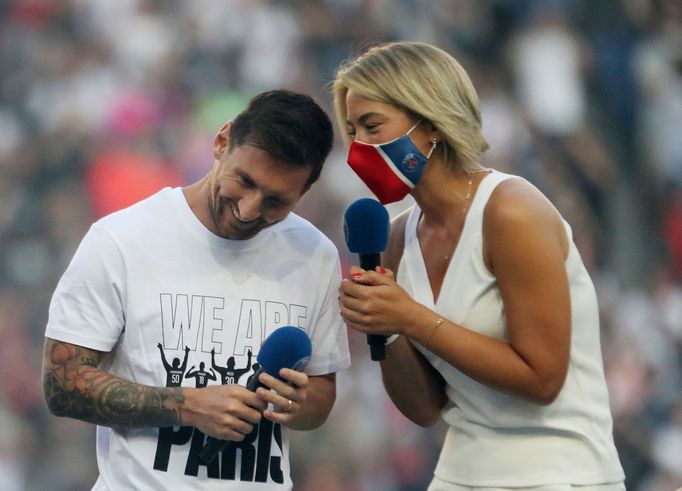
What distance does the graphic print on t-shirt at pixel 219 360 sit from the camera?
2277mm

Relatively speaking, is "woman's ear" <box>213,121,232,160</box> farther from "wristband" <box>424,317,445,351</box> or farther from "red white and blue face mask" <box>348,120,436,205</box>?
"wristband" <box>424,317,445,351</box>

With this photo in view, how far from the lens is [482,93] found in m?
5.77

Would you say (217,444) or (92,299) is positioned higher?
(92,299)

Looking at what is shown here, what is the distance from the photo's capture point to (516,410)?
2.31 m

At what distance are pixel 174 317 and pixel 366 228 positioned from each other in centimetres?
43

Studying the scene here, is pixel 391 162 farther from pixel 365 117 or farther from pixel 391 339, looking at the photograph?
pixel 391 339

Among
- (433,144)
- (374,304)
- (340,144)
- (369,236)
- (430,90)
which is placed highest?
(340,144)

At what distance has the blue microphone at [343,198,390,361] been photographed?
2240mm

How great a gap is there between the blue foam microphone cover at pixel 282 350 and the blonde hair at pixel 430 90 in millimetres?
532

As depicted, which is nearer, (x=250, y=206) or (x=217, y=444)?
(x=217, y=444)

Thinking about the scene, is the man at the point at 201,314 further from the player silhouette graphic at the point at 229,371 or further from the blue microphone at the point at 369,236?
the blue microphone at the point at 369,236

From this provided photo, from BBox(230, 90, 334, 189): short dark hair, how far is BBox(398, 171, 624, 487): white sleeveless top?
0.35 metres

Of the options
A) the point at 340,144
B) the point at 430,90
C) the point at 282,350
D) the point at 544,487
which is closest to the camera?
the point at 282,350

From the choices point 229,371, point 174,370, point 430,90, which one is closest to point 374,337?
point 229,371
